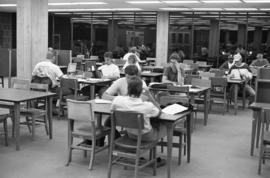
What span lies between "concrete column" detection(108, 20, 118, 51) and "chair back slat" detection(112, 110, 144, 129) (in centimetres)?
1361

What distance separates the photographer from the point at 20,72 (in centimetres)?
913

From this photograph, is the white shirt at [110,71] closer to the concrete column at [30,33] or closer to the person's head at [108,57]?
the person's head at [108,57]

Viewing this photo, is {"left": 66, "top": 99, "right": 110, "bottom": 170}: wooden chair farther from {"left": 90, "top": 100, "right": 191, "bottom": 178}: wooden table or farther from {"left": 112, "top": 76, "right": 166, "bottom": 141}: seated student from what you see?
{"left": 112, "top": 76, "right": 166, "bottom": 141}: seated student

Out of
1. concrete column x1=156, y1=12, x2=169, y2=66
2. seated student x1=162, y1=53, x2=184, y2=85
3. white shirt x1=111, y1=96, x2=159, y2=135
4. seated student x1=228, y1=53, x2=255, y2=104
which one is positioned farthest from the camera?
concrete column x1=156, y1=12, x2=169, y2=66

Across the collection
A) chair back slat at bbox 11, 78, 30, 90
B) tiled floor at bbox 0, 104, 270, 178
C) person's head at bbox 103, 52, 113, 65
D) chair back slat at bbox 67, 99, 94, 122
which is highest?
person's head at bbox 103, 52, 113, 65

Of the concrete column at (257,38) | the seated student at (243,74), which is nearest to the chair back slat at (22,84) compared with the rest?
the seated student at (243,74)

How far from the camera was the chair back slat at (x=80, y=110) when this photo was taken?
4.54 m

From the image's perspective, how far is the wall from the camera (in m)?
18.6

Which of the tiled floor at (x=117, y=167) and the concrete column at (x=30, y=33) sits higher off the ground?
the concrete column at (x=30, y=33)

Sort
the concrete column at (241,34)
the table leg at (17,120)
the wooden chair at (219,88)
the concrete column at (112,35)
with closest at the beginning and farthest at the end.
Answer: the table leg at (17,120), the wooden chair at (219,88), the concrete column at (241,34), the concrete column at (112,35)

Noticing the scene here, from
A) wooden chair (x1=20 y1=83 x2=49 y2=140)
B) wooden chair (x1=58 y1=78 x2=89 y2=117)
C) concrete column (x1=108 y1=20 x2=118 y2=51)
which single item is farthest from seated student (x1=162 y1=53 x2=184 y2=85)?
concrete column (x1=108 y1=20 x2=118 y2=51)

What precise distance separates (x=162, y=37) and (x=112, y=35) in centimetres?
314

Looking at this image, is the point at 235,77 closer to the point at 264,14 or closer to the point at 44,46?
the point at 44,46

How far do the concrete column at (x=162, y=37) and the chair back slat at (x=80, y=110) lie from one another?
428 inches
